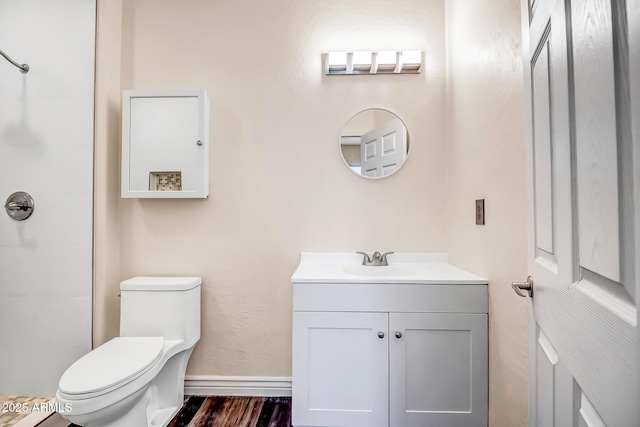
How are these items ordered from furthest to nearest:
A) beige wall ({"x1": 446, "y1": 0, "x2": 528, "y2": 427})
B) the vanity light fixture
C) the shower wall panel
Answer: the vanity light fixture → the shower wall panel → beige wall ({"x1": 446, "y1": 0, "x2": 528, "y2": 427})

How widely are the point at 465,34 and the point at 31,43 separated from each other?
2.44 meters

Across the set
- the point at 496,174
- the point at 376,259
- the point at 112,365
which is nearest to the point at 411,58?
the point at 496,174

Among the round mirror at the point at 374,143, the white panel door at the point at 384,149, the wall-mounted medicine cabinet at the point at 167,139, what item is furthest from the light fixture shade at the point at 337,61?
the wall-mounted medicine cabinet at the point at 167,139

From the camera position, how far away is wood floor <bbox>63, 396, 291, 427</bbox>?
1.55 m

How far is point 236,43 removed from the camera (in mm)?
1867

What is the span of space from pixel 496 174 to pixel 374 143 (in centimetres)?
80

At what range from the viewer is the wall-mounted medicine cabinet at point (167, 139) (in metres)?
1.73

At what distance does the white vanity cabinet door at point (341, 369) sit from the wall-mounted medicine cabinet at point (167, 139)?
1.03 meters

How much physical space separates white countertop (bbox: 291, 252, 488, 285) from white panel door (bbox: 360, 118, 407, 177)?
54cm

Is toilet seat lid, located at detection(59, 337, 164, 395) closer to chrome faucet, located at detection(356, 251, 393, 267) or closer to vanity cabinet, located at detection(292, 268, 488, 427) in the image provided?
vanity cabinet, located at detection(292, 268, 488, 427)

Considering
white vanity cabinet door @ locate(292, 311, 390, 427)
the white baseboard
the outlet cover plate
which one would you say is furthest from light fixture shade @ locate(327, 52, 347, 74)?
the white baseboard

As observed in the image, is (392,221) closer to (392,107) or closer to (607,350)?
(392,107)

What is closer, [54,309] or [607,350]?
[607,350]

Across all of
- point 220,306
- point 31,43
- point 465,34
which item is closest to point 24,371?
point 220,306
